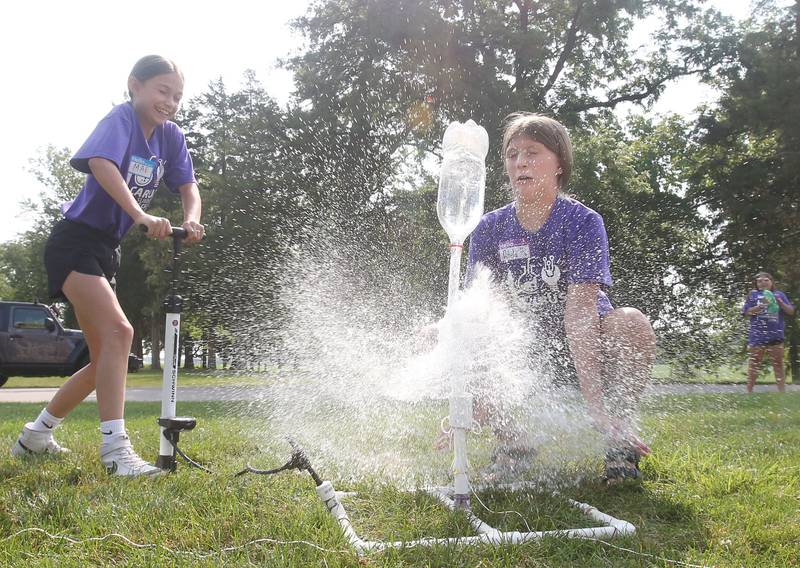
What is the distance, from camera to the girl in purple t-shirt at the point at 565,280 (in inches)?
110

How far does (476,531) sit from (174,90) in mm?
2501

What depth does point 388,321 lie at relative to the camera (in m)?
7.73

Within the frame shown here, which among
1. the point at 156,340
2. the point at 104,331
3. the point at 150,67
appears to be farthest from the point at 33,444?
the point at 156,340

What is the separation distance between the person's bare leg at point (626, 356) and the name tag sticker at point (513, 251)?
1.60ft

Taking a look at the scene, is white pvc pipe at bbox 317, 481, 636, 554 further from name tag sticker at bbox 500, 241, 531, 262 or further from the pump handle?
the pump handle

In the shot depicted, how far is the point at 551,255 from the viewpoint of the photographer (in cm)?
303

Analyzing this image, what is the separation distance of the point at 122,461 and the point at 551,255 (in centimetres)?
218

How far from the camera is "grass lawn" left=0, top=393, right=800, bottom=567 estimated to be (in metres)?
1.82

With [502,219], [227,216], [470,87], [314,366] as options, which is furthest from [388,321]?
[227,216]

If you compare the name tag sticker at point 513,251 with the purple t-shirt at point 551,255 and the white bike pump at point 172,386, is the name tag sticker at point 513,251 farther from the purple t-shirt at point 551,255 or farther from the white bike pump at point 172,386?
the white bike pump at point 172,386

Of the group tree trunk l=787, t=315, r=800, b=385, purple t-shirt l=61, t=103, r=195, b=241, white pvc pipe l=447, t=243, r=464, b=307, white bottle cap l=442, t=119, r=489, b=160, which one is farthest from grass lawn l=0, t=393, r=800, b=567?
tree trunk l=787, t=315, r=800, b=385

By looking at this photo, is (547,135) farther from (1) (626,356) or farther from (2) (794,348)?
(2) (794,348)

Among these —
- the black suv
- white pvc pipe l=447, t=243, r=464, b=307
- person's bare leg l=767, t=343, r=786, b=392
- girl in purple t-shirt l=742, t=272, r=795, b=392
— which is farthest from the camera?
the black suv

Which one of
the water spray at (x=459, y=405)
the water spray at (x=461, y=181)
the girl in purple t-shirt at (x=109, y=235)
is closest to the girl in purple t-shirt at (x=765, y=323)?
the water spray at (x=459, y=405)
